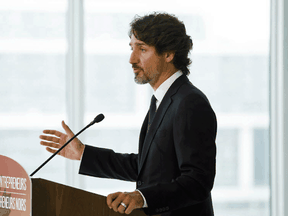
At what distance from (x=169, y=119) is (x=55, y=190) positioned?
48 cm

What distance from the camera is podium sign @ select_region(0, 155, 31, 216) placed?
2.76 feet

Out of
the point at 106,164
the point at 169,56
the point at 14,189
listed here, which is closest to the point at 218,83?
the point at 169,56

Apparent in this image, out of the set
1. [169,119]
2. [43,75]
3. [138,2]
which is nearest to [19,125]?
[43,75]

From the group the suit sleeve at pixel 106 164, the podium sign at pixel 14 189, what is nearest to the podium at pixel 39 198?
the podium sign at pixel 14 189

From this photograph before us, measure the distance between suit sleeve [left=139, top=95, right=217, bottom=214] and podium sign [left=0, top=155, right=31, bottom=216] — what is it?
0.33 meters

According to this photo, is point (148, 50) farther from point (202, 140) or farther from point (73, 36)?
point (73, 36)

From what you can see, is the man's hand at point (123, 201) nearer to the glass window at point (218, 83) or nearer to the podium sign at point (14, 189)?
the podium sign at point (14, 189)

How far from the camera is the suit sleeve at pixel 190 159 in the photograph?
A: 3.15 feet

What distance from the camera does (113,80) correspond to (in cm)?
279

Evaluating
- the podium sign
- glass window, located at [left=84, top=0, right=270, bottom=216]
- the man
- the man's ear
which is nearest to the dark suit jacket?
the man

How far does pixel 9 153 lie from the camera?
280 cm

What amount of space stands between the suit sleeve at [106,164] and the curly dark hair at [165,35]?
48 centimetres

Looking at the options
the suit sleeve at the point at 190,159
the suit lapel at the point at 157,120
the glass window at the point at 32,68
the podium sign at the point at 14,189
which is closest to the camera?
the podium sign at the point at 14,189

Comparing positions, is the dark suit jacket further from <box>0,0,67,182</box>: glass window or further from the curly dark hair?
<box>0,0,67,182</box>: glass window
